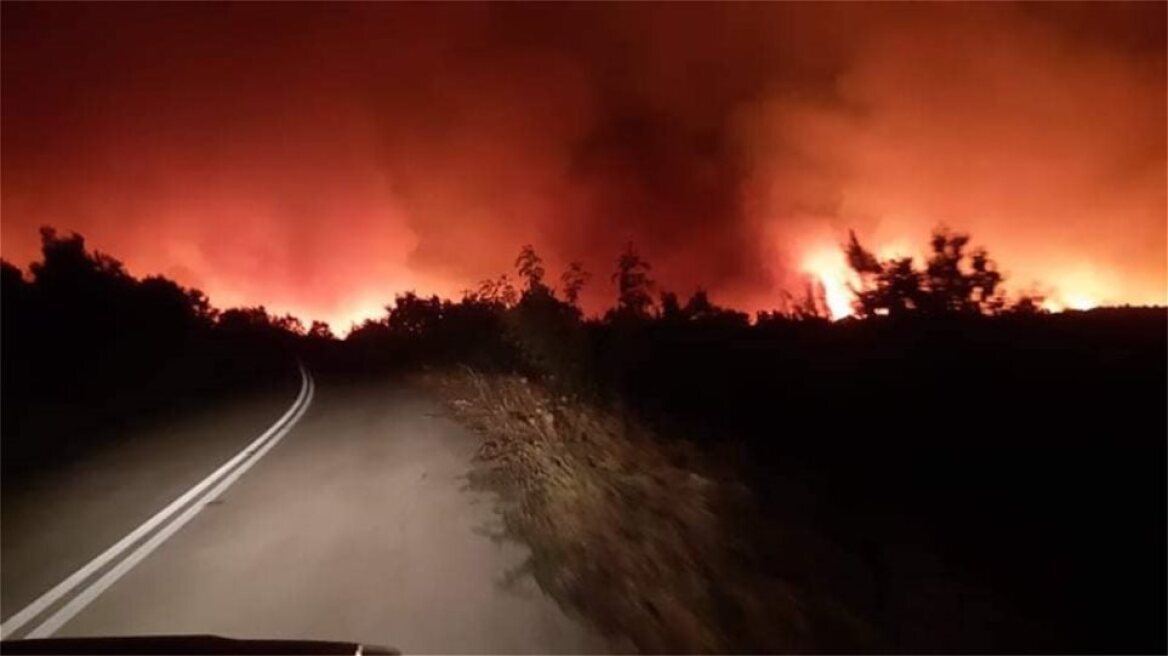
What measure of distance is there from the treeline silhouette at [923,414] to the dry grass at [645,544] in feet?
1.27

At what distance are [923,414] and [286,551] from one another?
634 cm

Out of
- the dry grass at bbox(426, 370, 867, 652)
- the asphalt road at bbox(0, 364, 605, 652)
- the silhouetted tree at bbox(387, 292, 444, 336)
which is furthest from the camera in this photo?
the silhouetted tree at bbox(387, 292, 444, 336)

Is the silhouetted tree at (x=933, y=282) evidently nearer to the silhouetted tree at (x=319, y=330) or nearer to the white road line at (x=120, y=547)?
the white road line at (x=120, y=547)

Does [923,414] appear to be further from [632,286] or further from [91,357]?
[91,357]

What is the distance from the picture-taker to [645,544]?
7.09 m

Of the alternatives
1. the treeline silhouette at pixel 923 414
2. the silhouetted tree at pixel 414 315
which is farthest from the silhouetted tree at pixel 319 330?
the treeline silhouette at pixel 923 414

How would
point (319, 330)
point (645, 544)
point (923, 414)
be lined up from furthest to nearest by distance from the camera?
point (319, 330) → point (923, 414) → point (645, 544)

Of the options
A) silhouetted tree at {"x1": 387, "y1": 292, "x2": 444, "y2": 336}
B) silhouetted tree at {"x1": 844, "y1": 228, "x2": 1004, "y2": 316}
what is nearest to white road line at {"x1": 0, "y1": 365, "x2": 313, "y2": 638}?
silhouetted tree at {"x1": 844, "y1": 228, "x2": 1004, "y2": 316}

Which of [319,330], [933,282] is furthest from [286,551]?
[319,330]

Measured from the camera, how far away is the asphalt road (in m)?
6.58

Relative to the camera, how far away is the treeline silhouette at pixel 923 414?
609 centimetres

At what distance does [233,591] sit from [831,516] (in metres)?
4.43

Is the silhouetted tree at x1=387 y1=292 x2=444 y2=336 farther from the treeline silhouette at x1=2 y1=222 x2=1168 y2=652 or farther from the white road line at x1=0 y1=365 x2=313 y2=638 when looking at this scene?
the white road line at x1=0 y1=365 x2=313 y2=638

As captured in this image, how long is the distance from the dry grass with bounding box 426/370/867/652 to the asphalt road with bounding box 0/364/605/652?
0.97 feet
